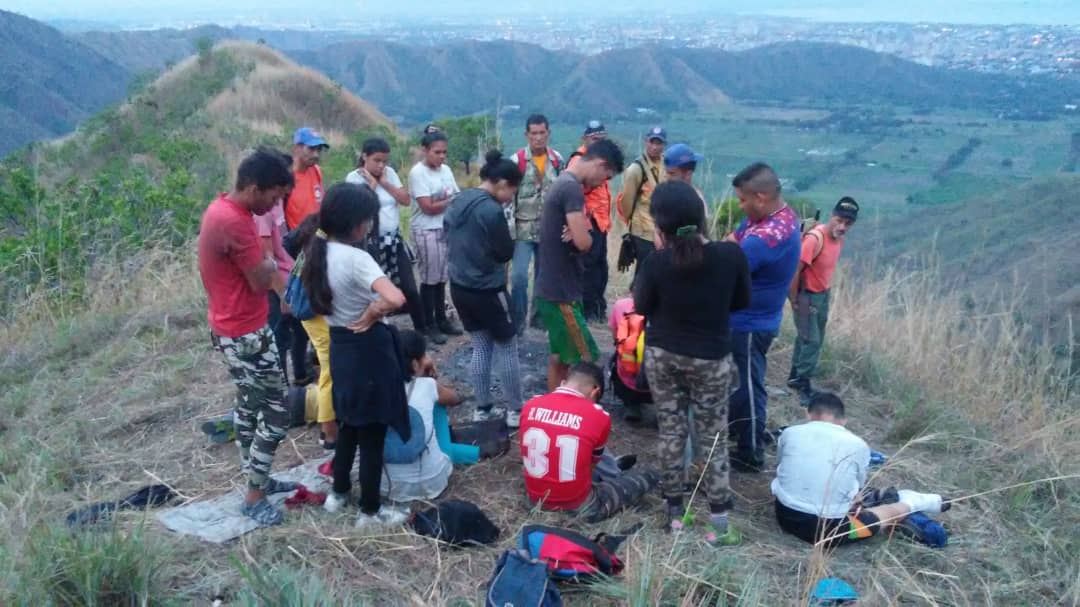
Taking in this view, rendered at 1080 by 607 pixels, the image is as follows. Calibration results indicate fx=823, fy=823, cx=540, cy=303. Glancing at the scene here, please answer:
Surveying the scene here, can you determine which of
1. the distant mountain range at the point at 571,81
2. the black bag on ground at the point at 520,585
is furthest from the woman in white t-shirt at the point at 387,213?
the distant mountain range at the point at 571,81

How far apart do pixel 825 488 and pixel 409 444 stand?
182 centimetres

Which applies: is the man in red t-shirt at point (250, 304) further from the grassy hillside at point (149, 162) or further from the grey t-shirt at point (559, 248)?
the grassy hillside at point (149, 162)

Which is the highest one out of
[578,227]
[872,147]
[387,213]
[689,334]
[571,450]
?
[578,227]

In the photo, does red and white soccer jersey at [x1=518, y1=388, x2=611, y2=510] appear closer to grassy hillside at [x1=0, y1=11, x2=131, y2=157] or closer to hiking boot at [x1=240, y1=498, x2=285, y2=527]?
hiking boot at [x1=240, y1=498, x2=285, y2=527]

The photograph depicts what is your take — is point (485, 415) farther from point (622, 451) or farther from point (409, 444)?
point (409, 444)

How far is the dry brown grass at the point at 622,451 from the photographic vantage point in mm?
3117

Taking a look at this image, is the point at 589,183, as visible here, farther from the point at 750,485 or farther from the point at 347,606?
the point at 347,606

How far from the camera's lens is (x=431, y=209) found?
546cm

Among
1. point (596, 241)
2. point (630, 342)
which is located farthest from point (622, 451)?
point (596, 241)

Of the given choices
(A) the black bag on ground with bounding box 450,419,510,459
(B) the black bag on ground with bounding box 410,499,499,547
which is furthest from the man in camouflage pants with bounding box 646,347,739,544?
(A) the black bag on ground with bounding box 450,419,510,459

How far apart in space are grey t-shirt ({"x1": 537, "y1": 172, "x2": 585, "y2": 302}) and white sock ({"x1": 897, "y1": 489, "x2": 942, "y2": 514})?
1841mm

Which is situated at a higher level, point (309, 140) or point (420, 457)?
point (309, 140)

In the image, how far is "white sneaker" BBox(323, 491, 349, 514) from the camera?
3648 mm

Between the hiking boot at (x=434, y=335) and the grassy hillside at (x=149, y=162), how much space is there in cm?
331
